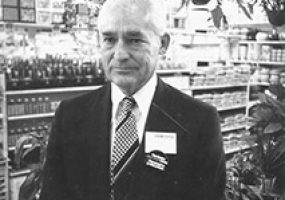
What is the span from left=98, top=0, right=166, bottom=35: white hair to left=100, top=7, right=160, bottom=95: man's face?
1 centimetres

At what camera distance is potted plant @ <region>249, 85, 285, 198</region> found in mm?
2326

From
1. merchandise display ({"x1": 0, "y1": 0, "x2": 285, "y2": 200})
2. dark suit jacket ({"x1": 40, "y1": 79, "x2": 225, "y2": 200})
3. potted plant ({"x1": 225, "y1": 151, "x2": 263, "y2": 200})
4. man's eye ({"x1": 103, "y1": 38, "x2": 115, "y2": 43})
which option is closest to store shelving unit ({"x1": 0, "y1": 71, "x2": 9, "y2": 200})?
merchandise display ({"x1": 0, "y1": 0, "x2": 285, "y2": 200})

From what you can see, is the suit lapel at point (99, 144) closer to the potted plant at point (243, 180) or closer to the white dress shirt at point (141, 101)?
the white dress shirt at point (141, 101)

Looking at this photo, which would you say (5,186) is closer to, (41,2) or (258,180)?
(41,2)

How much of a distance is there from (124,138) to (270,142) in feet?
5.42

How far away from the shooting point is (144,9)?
0.95 metres

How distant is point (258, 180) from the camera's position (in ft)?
7.97

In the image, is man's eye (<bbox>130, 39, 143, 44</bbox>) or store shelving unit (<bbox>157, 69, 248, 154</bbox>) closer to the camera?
man's eye (<bbox>130, 39, 143, 44</bbox>)

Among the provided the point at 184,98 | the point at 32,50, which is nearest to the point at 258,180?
the point at 184,98

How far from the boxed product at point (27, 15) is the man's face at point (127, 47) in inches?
123

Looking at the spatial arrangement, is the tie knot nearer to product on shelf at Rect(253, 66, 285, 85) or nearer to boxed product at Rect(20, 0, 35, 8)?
boxed product at Rect(20, 0, 35, 8)

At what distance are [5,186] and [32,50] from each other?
163 centimetres

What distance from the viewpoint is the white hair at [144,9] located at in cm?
95

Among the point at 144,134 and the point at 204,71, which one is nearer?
the point at 144,134
